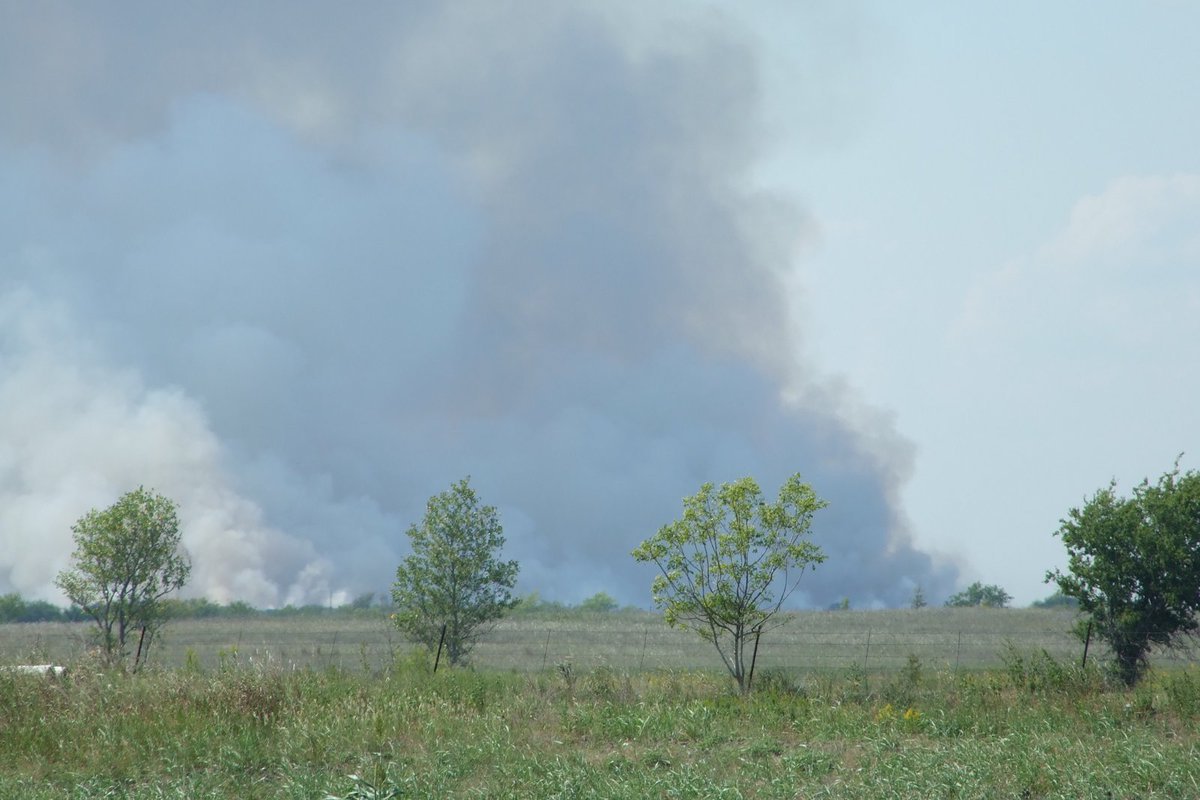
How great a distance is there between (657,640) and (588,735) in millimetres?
42362

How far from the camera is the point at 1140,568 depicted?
28844mm

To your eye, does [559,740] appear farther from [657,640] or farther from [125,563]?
[657,640]

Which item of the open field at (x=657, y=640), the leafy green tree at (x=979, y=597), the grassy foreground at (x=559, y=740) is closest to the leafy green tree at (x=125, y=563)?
the open field at (x=657, y=640)

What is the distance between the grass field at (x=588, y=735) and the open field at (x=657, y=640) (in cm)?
1474

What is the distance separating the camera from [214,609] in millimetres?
117375

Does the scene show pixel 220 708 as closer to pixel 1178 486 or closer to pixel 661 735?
pixel 661 735

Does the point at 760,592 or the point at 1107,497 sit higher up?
the point at 1107,497

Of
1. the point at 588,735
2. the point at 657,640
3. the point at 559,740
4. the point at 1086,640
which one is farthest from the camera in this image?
the point at 657,640

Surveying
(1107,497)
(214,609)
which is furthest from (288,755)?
(214,609)

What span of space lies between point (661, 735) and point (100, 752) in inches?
337

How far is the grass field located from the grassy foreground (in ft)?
0.14

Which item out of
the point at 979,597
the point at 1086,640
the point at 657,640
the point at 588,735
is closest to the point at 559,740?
the point at 588,735

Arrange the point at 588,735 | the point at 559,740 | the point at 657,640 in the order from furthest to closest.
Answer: the point at 657,640, the point at 588,735, the point at 559,740

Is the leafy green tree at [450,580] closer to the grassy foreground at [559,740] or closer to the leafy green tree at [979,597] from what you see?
the grassy foreground at [559,740]
